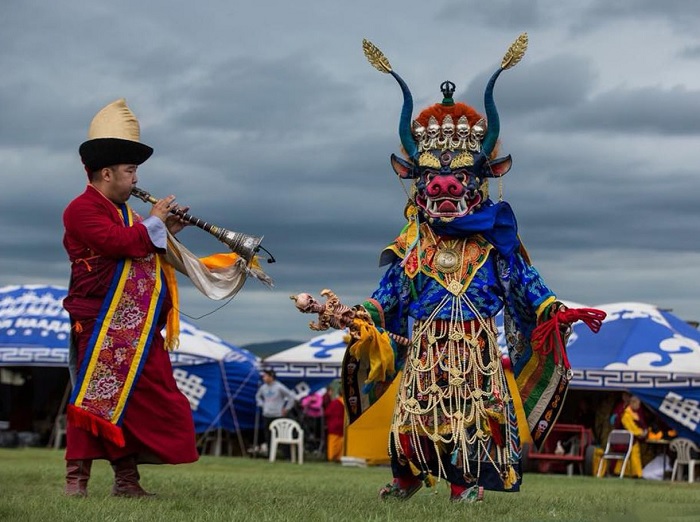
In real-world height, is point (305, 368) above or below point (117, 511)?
above

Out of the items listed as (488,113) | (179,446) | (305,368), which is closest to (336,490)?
(179,446)

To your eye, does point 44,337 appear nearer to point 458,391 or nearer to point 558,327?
point 458,391

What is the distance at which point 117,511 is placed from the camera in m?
6.64

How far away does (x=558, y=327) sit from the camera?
7.80m

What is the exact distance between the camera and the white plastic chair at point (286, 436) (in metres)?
20.9

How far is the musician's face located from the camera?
7.93m

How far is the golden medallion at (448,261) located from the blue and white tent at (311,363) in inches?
551

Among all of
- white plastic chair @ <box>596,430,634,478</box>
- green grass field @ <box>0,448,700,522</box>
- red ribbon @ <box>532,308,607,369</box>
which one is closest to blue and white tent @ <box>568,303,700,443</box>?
white plastic chair @ <box>596,430,634,478</box>

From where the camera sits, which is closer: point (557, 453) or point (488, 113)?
point (488, 113)

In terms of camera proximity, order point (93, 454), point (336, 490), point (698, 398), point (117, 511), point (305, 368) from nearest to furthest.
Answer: point (117, 511)
point (93, 454)
point (336, 490)
point (698, 398)
point (305, 368)

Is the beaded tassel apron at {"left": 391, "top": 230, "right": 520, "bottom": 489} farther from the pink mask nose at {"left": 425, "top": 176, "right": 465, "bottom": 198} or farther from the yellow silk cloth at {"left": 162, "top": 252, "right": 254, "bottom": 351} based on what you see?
the yellow silk cloth at {"left": 162, "top": 252, "right": 254, "bottom": 351}

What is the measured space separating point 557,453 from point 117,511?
46.3 feet

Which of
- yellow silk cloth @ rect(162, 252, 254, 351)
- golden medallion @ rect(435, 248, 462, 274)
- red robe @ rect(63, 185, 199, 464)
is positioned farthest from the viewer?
yellow silk cloth @ rect(162, 252, 254, 351)

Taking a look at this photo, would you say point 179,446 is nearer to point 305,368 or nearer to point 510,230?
point 510,230
